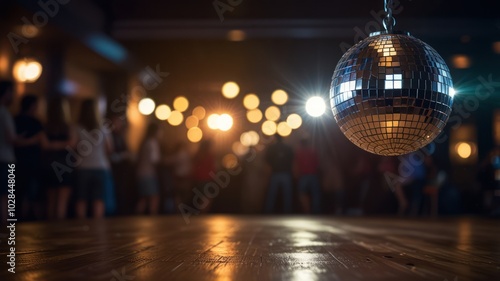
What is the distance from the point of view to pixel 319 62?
12.1 metres

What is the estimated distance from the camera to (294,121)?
1417 centimetres

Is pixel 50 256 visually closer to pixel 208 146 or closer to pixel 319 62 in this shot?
pixel 208 146

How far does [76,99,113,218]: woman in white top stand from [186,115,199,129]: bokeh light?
10.1 metres

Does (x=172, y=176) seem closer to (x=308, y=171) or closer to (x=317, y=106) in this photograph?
(x=308, y=171)

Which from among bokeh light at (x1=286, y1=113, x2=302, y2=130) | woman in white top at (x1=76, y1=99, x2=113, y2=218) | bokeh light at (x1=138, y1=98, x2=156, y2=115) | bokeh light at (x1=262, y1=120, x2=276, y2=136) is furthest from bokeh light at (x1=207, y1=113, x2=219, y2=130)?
woman in white top at (x1=76, y1=99, x2=113, y2=218)

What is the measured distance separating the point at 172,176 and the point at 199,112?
22.3 ft

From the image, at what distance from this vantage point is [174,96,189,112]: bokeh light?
15.4 m

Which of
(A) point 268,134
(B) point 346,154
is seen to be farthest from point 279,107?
(B) point 346,154

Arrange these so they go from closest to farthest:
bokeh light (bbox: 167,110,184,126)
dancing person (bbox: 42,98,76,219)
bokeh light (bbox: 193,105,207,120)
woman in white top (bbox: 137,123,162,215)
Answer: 1. dancing person (bbox: 42,98,76,219)
2. woman in white top (bbox: 137,123,162,215)
3. bokeh light (bbox: 167,110,184,126)
4. bokeh light (bbox: 193,105,207,120)

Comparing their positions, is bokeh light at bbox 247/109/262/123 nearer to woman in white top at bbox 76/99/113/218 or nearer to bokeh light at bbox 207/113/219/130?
bokeh light at bbox 207/113/219/130

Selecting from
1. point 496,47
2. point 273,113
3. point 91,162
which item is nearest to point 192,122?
point 273,113

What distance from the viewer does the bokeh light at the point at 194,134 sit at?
1662 centimetres

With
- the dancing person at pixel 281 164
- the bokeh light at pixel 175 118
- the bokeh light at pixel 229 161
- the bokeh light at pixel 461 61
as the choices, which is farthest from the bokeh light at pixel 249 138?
the dancing person at pixel 281 164

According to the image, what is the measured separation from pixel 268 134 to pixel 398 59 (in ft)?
42.9
